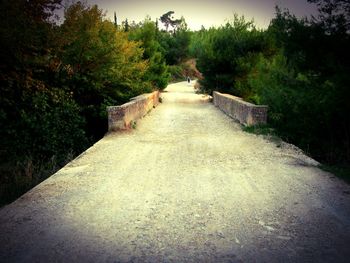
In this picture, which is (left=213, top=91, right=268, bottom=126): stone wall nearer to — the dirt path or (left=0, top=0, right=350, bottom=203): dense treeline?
(left=0, top=0, right=350, bottom=203): dense treeline

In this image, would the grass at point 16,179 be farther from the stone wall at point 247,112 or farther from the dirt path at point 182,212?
the stone wall at point 247,112

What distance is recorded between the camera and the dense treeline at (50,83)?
9.13 metres

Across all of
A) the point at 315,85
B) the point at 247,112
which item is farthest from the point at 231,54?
the point at 315,85

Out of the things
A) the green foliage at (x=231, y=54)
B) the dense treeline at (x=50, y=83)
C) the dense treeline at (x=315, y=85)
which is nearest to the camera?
the dense treeline at (x=315, y=85)

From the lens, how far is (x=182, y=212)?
4.78 meters

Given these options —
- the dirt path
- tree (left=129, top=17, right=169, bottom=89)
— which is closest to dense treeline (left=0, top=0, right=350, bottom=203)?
the dirt path

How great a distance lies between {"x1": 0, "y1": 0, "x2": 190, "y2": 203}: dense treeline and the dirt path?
2.03 meters

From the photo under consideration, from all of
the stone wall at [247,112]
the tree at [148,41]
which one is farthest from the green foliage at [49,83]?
the tree at [148,41]

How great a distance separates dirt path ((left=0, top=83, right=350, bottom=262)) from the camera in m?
3.68

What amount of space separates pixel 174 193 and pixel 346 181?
128 inches

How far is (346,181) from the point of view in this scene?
6113 millimetres

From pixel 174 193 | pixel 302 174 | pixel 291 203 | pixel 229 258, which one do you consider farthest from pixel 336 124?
pixel 229 258

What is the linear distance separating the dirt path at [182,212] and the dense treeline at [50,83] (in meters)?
2.03

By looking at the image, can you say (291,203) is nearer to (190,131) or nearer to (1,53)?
(190,131)
